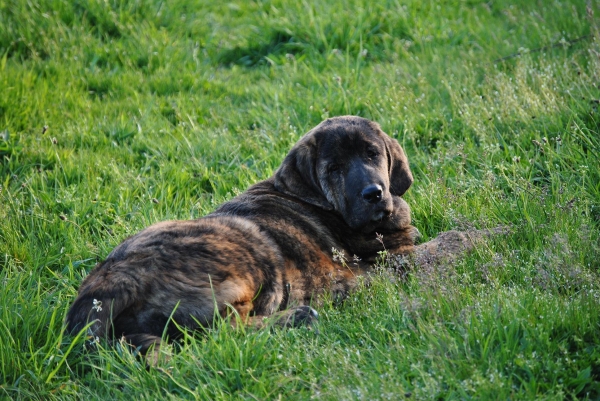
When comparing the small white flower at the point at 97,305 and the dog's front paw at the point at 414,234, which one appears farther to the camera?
the dog's front paw at the point at 414,234

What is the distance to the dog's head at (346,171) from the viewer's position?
5086 mm

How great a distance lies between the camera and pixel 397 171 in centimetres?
554

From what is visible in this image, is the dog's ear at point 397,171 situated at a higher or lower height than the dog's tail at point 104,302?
lower

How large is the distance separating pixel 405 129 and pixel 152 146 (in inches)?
104

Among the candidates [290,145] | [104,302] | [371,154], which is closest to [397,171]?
[371,154]

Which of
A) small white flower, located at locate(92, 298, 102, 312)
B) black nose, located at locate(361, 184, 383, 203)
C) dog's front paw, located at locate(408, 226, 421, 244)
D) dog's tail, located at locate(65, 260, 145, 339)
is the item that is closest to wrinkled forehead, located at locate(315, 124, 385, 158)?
black nose, located at locate(361, 184, 383, 203)

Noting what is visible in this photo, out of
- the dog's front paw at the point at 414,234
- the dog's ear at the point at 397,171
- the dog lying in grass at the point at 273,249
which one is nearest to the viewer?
the dog lying in grass at the point at 273,249

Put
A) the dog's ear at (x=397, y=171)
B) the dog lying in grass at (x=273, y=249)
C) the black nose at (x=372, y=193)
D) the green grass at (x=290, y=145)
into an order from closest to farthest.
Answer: the green grass at (x=290, y=145), the dog lying in grass at (x=273, y=249), the black nose at (x=372, y=193), the dog's ear at (x=397, y=171)

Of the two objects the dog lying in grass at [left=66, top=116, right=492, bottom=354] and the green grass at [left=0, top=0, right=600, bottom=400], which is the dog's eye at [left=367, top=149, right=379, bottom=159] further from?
the green grass at [left=0, top=0, right=600, bottom=400]

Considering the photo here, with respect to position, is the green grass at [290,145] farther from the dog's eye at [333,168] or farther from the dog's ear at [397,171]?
the dog's eye at [333,168]

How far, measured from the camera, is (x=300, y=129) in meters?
7.06

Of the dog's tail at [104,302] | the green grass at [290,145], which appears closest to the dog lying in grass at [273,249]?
the dog's tail at [104,302]

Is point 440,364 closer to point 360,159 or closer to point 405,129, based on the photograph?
point 360,159

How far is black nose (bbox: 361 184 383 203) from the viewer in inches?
197
